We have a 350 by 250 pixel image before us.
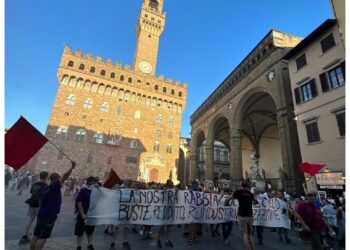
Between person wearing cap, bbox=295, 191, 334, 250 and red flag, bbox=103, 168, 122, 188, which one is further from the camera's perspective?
red flag, bbox=103, 168, 122, 188

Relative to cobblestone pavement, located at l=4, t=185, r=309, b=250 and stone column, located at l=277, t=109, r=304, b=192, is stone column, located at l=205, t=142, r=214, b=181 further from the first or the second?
cobblestone pavement, located at l=4, t=185, r=309, b=250

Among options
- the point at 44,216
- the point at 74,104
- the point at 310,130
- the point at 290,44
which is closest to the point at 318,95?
the point at 310,130

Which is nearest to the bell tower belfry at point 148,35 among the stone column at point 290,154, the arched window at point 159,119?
the arched window at point 159,119

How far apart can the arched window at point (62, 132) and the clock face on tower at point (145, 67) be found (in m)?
18.6

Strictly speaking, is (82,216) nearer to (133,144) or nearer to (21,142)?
(21,142)

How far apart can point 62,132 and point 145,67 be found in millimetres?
20339

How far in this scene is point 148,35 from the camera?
44906mm

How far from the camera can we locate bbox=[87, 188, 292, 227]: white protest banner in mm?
5840

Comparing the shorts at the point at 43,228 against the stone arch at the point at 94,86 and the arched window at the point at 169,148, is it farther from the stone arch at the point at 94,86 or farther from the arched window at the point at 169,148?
the stone arch at the point at 94,86

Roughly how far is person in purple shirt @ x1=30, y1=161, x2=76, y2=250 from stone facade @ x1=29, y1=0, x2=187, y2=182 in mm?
29742

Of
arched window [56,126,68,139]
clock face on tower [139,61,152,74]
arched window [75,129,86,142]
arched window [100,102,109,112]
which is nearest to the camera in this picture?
arched window [56,126,68,139]

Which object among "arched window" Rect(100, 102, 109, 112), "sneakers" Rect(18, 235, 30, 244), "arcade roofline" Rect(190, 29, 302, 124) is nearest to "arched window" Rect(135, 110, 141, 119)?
"arched window" Rect(100, 102, 109, 112)

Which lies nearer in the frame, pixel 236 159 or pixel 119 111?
pixel 236 159

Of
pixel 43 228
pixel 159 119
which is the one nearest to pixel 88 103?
pixel 159 119
